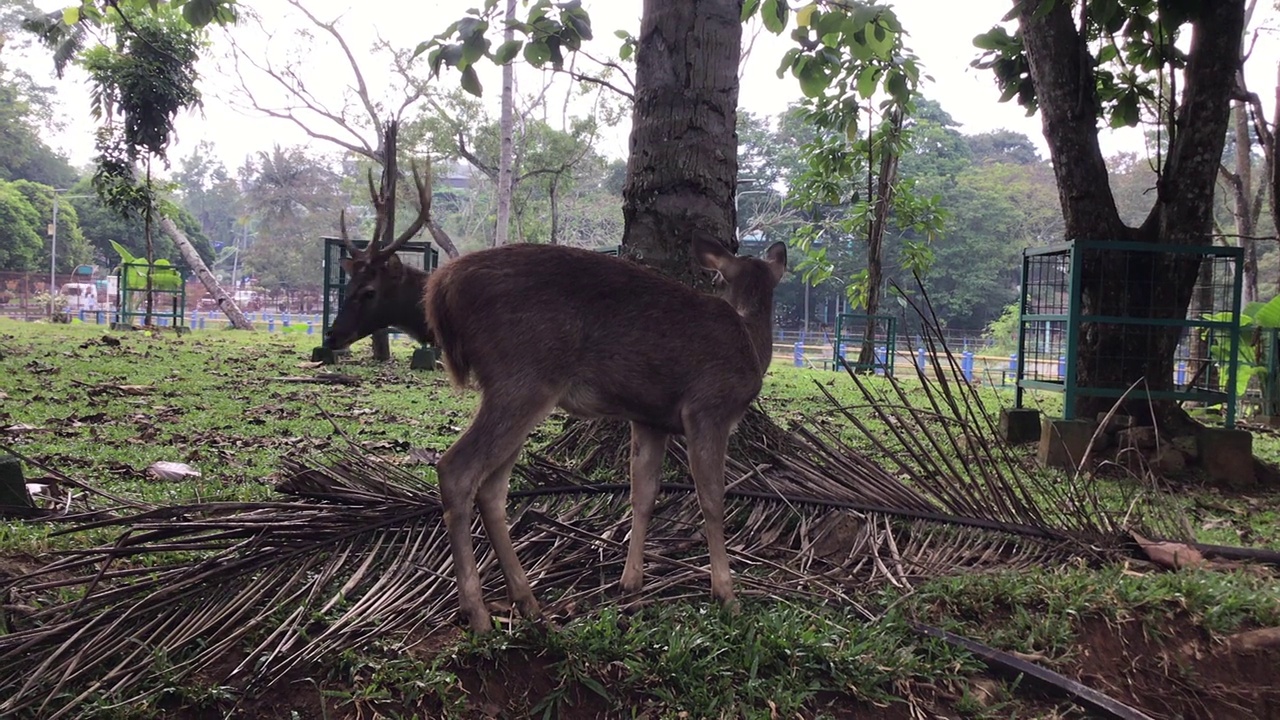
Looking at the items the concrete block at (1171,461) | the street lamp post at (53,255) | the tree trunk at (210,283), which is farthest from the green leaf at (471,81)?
the street lamp post at (53,255)

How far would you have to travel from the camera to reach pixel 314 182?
48.0 meters

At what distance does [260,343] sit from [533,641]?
15.3 metres

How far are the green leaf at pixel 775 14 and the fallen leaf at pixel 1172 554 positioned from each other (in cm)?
216

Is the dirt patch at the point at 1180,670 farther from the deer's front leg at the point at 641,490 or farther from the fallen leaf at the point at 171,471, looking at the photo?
the fallen leaf at the point at 171,471

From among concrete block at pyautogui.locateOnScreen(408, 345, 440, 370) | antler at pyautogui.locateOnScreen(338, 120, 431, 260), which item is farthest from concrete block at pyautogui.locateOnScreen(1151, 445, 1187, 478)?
concrete block at pyautogui.locateOnScreen(408, 345, 440, 370)

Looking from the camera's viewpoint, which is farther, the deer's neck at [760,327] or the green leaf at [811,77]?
the green leaf at [811,77]

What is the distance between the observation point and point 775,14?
3254mm

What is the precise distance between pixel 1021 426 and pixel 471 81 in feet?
15.7

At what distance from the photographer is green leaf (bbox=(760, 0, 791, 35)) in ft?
10.6

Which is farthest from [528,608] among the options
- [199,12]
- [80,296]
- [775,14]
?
[80,296]

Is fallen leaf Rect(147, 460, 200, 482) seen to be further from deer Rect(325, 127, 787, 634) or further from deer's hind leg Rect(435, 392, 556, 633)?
deer's hind leg Rect(435, 392, 556, 633)

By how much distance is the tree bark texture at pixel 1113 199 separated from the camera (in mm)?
5668

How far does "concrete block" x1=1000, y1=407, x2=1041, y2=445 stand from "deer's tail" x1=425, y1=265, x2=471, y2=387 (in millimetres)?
5203

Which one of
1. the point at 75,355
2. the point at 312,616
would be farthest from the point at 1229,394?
the point at 75,355
